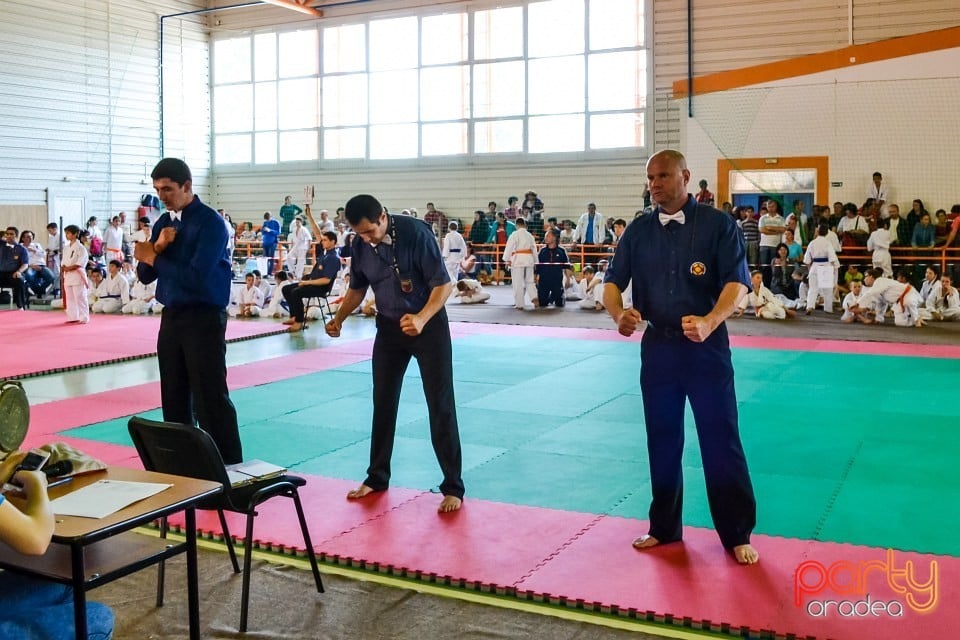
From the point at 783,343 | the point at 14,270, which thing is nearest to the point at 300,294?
the point at 783,343

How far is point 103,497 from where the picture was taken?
3.10 m

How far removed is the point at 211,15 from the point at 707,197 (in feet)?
54.4

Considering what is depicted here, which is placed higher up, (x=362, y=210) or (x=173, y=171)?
(x=173, y=171)

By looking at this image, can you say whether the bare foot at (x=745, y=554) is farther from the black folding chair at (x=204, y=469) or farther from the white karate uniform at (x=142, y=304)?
the white karate uniform at (x=142, y=304)

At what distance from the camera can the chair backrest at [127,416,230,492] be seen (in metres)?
3.76

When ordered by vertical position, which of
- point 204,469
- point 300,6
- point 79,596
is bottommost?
point 79,596

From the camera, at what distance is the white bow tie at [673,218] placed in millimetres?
4402

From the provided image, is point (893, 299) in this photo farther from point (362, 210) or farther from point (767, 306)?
point (362, 210)

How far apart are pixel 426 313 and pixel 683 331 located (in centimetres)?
149

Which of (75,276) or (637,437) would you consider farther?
(75,276)

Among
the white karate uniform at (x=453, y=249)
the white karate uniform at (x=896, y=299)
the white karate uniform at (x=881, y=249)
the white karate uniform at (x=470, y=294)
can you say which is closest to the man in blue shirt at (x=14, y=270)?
the white karate uniform at (x=453, y=249)

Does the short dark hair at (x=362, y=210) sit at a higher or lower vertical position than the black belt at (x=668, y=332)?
higher

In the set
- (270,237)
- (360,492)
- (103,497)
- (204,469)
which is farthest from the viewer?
(270,237)

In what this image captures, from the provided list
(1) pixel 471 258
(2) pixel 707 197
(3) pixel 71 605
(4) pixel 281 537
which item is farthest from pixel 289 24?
(3) pixel 71 605
